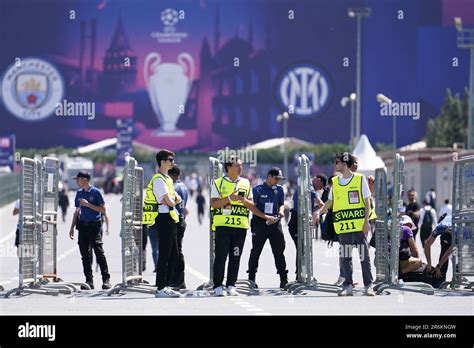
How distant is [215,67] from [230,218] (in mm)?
117305

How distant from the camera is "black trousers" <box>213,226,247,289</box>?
57.0 feet

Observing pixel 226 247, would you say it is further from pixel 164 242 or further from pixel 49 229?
pixel 49 229

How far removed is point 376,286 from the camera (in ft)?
58.3

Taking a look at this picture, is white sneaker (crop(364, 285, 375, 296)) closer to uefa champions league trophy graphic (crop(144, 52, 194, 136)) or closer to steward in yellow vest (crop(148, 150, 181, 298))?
steward in yellow vest (crop(148, 150, 181, 298))

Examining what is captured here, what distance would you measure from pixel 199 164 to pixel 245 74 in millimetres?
9883

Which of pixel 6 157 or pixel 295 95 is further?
pixel 295 95

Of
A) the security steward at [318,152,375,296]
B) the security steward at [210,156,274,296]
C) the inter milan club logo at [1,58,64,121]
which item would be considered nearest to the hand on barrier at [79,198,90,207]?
the security steward at [210,156,274,296]

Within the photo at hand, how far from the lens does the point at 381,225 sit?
18312mm

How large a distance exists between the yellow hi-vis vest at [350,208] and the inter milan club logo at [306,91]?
364 feet

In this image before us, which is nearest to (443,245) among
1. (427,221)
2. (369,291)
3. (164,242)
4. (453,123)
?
(369,291)

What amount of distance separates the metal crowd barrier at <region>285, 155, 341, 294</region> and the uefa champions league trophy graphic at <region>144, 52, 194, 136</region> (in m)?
116

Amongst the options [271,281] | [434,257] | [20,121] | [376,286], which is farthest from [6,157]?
[20,121]
